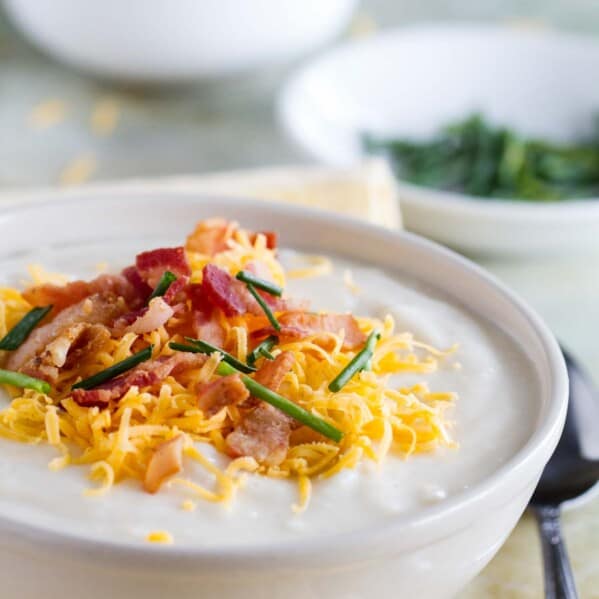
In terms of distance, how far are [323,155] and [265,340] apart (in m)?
1.70

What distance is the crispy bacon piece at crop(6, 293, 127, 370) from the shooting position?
163 centimetres

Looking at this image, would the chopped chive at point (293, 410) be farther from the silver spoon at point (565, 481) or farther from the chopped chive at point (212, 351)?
the silver spoon at point (565, 481)

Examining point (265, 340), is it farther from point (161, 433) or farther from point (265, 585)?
point (265, 585)

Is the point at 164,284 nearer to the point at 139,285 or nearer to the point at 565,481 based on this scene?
the point at 139,285

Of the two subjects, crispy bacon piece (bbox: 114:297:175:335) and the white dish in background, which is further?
the white dish in background

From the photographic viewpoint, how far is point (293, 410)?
1.46 metres

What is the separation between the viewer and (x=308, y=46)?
4.14 m

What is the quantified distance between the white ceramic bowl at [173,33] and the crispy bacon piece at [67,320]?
231 cm

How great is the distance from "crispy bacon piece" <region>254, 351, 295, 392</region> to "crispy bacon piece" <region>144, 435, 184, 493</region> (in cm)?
20

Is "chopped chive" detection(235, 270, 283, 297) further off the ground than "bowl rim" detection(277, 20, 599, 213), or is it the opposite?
"chopped chive" detection(235, 270, 283, 297)

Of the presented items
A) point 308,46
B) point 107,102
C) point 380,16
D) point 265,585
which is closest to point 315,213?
point 265,585

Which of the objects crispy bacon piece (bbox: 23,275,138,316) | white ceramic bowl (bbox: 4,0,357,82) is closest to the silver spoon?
crispy bacon piece (bbox: 23,275,138,316)

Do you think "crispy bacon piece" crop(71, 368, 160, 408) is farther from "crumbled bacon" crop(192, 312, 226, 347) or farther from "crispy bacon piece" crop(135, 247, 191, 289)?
"crispy bacon piece" crop(135, 247, 191, 289)

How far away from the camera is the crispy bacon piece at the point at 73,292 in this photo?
69.5 inches
